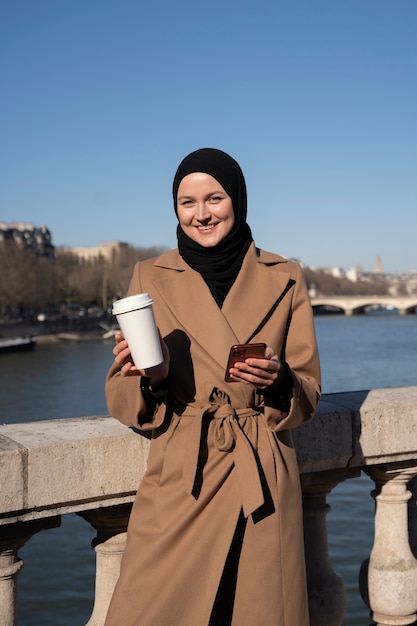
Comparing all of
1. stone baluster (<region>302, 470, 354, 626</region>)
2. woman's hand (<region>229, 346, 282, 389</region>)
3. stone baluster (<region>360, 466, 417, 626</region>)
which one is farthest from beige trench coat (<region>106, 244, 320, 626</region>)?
stone baluster (<region>360, 466, 417, 626</region>)

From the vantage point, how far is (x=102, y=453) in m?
1.98

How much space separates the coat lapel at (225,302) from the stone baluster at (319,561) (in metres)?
0.65

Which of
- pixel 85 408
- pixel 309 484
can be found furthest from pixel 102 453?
pixel 85 408

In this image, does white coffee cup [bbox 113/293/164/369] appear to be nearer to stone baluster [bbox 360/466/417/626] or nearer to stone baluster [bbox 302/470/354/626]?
stone baluster [bbox 302/470/354/626]

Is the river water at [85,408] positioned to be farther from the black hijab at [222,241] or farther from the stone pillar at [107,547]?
the black hijab at [222,241]

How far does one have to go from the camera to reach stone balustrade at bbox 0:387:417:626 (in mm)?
1878

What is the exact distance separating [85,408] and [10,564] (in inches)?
731

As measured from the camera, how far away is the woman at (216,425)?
1.75m

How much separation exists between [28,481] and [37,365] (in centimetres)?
3135

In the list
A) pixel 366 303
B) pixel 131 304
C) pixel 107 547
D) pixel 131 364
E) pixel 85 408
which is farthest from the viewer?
pixel 366 303

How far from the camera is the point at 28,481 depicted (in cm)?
186

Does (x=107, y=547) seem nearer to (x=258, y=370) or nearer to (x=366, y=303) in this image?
(x=258, y=370)

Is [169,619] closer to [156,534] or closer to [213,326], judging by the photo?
[156,534]

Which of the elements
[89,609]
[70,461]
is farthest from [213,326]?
[89,609]
